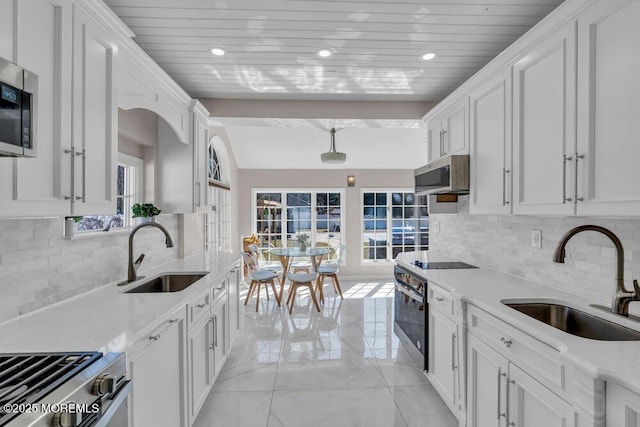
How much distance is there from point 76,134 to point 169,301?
3.03 feet

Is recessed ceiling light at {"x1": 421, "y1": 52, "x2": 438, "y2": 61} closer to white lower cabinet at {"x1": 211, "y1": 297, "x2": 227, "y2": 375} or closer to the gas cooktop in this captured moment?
the gas cooktop

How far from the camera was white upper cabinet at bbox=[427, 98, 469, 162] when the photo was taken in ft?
8.16

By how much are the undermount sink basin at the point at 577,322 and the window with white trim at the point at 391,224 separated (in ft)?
15.3

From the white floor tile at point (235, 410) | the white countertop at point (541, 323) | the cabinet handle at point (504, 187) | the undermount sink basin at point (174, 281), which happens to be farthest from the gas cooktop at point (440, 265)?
the undermount sink basin at point (174, 281)

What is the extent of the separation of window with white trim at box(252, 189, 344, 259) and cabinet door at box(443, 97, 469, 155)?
141 inches

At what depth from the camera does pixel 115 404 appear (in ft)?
3.47

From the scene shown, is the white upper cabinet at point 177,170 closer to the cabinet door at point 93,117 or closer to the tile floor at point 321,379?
the cabinet door at point 93,117

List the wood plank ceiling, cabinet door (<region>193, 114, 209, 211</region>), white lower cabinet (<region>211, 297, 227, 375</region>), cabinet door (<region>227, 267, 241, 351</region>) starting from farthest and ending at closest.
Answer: cabinet door (<region>193, 114, 209, 211</region>), cabinet door (<region>227, 267, 241, 351</region>), white lower cabinet (<region>211, 297, 227, 375</region>), the wood plank ceiling

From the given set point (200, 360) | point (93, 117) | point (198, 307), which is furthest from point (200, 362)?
point (93, 117)

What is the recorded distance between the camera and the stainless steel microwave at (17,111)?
2.96 feet

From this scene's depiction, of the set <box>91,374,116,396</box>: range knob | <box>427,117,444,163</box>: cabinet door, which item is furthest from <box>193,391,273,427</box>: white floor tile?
<box>427,117,444,163</box>: cabinet door

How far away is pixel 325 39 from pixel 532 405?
2.31 metres

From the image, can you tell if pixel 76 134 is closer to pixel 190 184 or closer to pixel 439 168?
pixel 190 184

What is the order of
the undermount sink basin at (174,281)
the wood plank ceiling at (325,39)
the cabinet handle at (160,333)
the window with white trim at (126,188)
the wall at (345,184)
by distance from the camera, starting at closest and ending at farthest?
the cabinet handle at (160,333) → the wood plank ceiling at (325,39) → the undermount sink basin at (174,281) → the window with white trim at (126,188) → the wall at (345,184)
